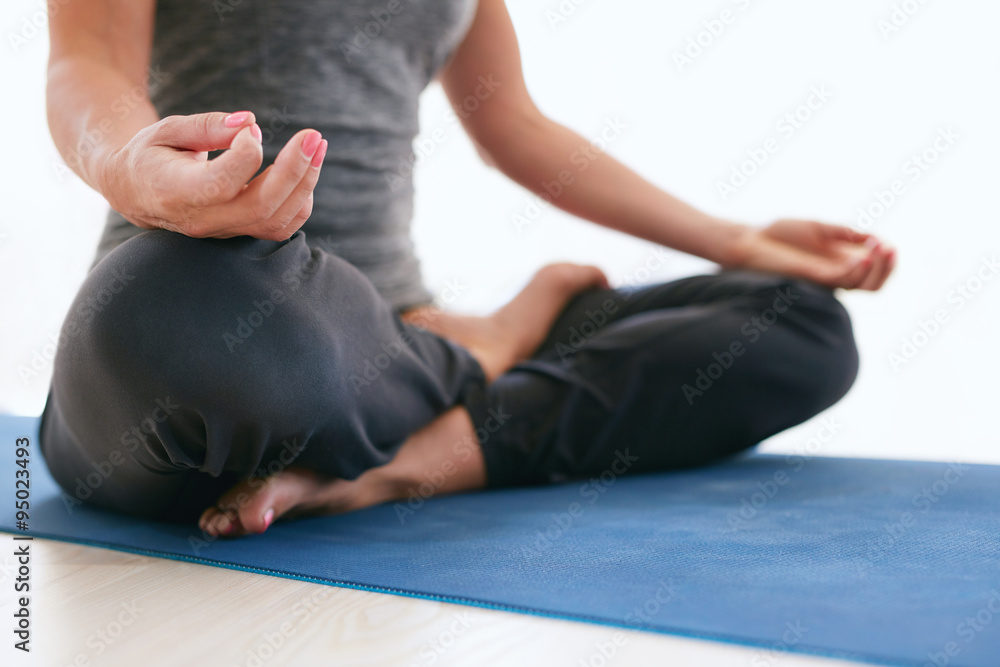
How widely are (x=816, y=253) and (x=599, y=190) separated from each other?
30cm

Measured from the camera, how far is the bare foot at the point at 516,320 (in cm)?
95

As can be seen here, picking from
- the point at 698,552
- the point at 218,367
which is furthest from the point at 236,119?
the point at 698,552

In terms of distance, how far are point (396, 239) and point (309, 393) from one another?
402 mm

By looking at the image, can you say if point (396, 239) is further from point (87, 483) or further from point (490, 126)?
point (87, 483)

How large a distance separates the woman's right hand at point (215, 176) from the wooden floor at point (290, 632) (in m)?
0.25

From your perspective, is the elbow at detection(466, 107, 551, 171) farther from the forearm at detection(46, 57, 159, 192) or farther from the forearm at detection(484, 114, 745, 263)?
the forearm at detection(46, 57, 159, 192)

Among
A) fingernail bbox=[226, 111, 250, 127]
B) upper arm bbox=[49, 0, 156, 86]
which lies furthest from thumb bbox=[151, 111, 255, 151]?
upper arm bbox=[49, 0, 156, 86]

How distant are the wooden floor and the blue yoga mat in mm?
15

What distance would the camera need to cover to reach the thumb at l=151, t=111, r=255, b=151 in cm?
47

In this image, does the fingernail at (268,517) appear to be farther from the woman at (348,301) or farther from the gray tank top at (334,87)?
the gray tank top at (334,87)

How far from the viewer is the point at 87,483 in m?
0.74

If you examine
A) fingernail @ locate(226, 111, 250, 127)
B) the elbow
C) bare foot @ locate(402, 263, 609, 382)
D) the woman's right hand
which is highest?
fingernail @ locate(226, 111, 250, 127)

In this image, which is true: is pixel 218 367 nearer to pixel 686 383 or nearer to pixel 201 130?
pixel 201 130

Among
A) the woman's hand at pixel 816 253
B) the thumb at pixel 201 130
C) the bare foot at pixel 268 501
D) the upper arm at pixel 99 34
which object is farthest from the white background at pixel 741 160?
the thumb at pixel 201 130
